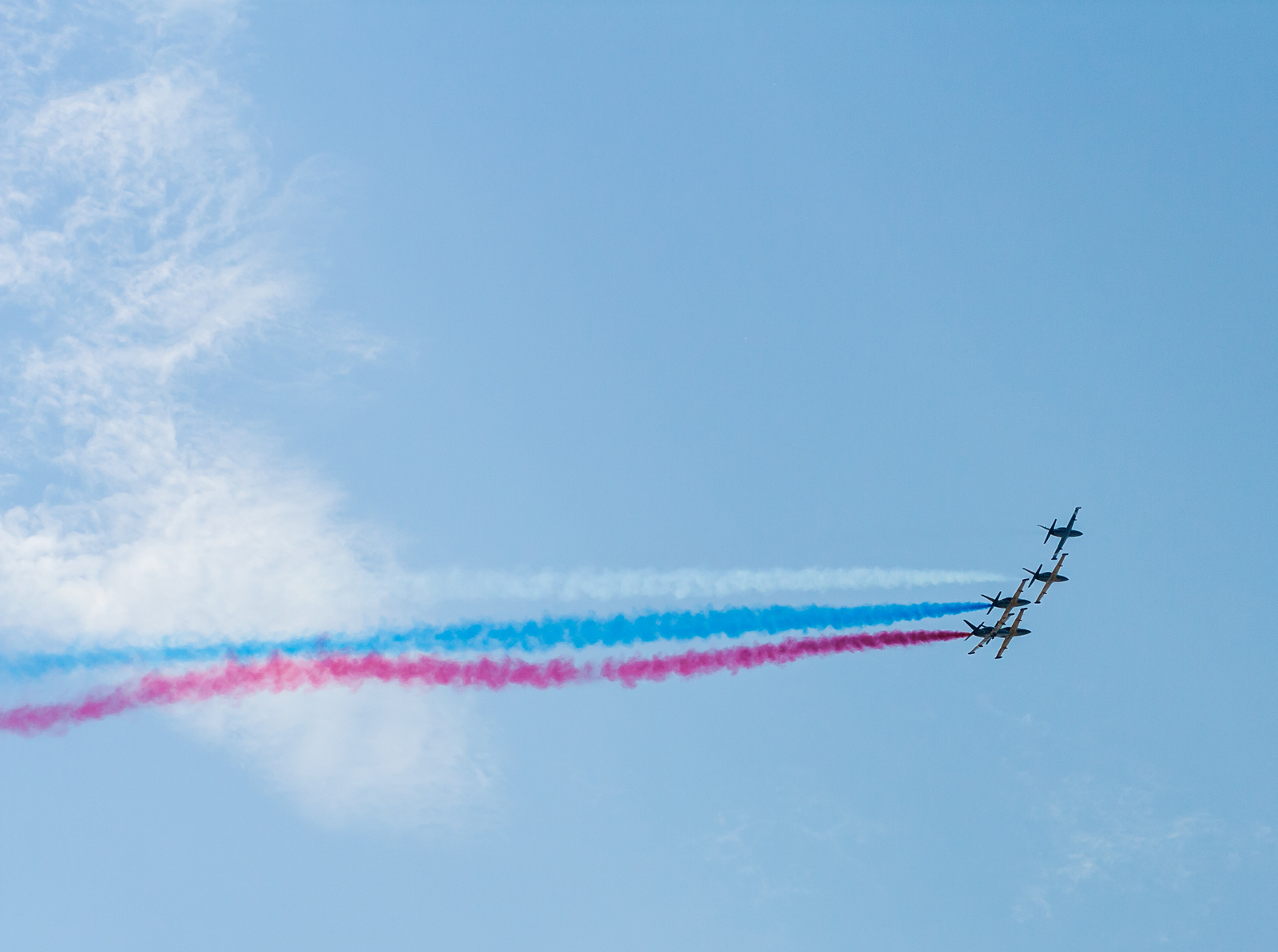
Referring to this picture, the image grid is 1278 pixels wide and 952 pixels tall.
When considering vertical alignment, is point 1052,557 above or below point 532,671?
above

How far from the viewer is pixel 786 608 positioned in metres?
77.4

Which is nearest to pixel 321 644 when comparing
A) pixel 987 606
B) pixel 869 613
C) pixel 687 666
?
pixel 687 666

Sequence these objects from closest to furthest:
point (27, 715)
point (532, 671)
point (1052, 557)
Result: point (27, 715)
point (532, 671)
point (1052, 557)

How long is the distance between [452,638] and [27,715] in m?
24.0

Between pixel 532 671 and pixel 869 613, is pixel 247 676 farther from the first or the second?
pixel 869 613

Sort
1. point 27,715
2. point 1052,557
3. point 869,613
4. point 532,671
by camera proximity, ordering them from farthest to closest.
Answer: point 1052,557, point 869,613, point 532,671, point 27,715

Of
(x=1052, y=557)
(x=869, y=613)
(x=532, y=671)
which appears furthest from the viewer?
(x=1052, y=557)

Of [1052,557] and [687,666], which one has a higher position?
[1052,557]

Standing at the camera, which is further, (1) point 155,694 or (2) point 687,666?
(2) point 687,666

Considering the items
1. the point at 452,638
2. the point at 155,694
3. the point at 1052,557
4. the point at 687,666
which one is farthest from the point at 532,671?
the point at 1052,557

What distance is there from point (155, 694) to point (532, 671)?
2169 cm

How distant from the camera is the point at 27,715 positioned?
68.2 m

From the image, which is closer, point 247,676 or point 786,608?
point 247,676

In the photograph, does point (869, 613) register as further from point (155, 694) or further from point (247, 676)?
point (155, 694)
